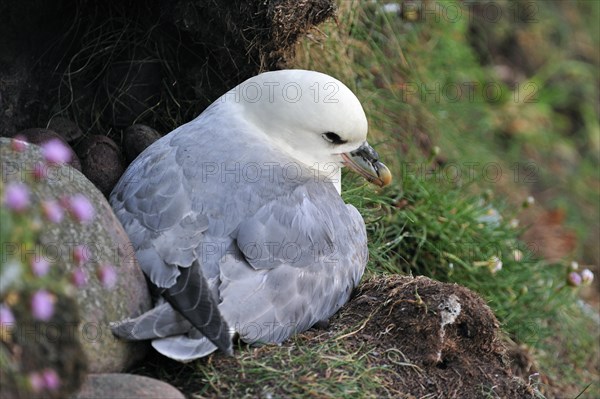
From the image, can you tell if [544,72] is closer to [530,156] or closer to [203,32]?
[530,156]

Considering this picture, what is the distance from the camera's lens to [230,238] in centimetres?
315

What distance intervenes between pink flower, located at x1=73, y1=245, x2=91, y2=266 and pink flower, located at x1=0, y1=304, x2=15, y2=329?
0.33m

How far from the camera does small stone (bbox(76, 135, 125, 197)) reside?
3736 mm

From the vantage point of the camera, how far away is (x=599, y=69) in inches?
306

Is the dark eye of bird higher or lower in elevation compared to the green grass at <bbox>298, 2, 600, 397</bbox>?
higher

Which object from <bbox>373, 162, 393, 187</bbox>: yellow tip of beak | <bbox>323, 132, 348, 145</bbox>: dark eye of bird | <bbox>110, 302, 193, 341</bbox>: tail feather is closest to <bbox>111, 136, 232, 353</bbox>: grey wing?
<bbox>110, 302, 193, 341</bbox>: tail feather

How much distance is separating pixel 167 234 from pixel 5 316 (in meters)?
0.92

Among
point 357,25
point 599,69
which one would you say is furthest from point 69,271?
point 599,69

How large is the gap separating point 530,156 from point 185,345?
4734mm

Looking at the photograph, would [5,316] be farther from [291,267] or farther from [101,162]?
[101,162]

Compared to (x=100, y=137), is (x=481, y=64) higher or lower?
lower

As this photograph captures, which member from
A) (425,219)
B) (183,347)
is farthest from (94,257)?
(425,219)

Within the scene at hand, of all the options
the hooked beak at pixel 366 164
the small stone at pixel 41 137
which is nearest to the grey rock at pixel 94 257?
the small stone at pixel 41 137

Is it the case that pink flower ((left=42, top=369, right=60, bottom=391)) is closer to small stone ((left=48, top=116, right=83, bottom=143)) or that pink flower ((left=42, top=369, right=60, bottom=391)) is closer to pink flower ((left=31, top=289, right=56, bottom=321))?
pink flower ((left=31, top=289, right=56, bottom=321))
